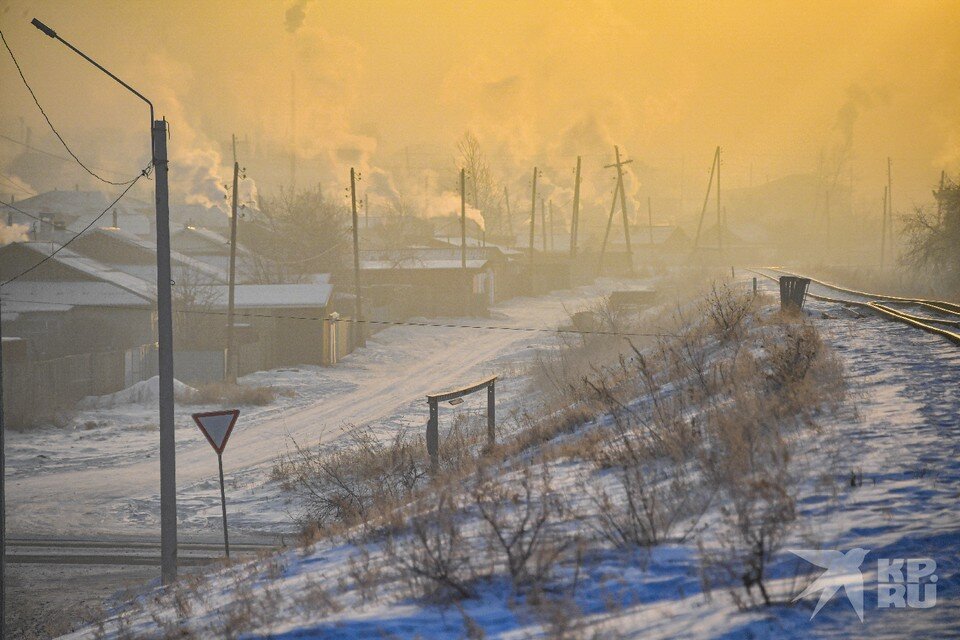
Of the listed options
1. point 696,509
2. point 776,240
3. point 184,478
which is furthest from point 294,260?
point 776,240

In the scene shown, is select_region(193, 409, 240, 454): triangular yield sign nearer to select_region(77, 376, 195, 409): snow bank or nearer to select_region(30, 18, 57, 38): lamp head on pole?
select_region(30, 18, 57, 38): lamp head on pole

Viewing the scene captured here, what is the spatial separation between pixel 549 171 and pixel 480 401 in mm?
97034

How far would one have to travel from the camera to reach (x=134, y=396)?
29.2 meters

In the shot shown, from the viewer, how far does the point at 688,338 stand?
17.6m

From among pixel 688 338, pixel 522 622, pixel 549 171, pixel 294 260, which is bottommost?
pixel 522 622

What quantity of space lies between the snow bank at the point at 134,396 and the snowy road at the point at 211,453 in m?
2.25

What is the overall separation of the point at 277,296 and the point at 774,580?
35010mm

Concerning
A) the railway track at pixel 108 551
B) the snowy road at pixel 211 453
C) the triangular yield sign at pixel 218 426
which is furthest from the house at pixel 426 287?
the triangular yield sign at pixel 218 426

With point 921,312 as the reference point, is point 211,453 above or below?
below

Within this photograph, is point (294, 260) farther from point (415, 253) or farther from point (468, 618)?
point (468, 618)

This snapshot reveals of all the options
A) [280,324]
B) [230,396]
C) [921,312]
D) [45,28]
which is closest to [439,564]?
[45,28]

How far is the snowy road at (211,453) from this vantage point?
53.9 ft

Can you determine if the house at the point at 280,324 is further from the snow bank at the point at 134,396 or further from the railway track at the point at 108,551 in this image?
the railway track at the point at 108,551

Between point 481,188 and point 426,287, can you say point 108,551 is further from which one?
point 481,188
